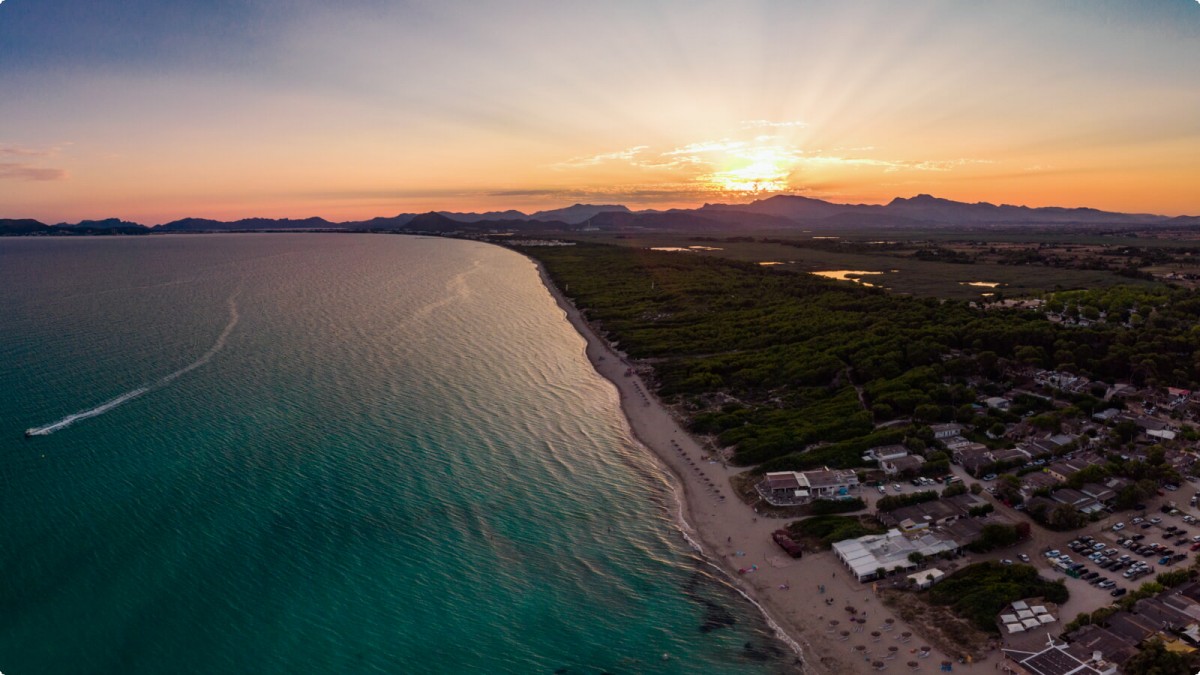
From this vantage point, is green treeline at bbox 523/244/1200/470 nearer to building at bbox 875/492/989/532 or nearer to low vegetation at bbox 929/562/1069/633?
building at bbox 875/492/989/532

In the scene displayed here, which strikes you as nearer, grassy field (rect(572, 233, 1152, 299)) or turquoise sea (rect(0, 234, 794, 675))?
turquoise sea (rect(0, 234, 794, 675))

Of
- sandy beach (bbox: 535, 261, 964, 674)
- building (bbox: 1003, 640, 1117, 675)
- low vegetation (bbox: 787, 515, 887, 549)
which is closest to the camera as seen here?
building (bbox: 1003, 640, 1117, 675)

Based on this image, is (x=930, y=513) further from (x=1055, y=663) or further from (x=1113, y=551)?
(x=1055, y=663)

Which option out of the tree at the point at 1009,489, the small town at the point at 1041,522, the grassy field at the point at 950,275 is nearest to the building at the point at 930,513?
the small town at the point at 1041,522

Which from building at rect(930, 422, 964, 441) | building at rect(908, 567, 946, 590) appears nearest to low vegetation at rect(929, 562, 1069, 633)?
building at rect(908, 567, 946, 590)

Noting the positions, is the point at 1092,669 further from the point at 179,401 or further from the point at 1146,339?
the point at 179,401

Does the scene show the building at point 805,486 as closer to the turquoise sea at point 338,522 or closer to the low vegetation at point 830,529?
the low vegetation at point 830,529
